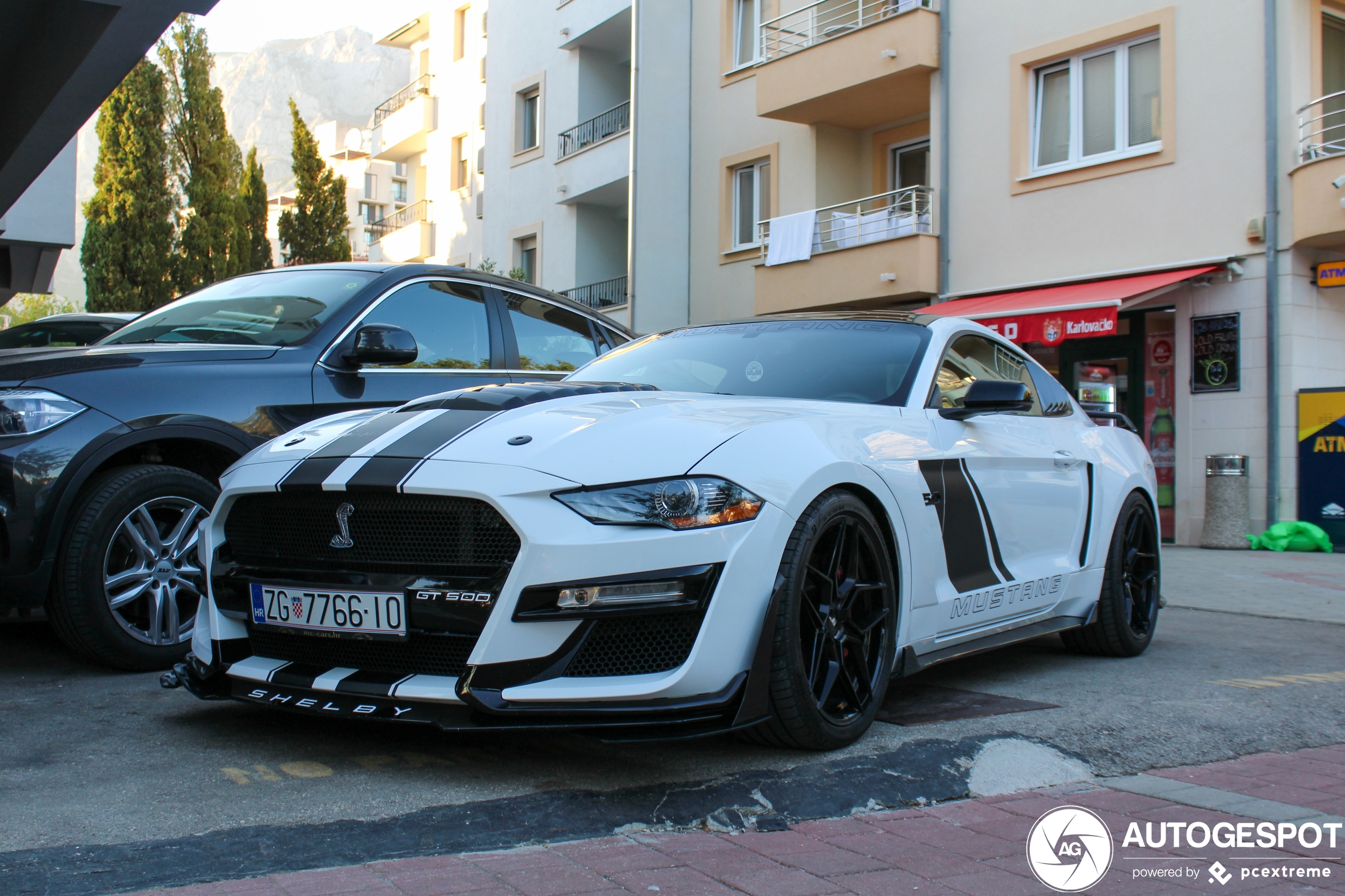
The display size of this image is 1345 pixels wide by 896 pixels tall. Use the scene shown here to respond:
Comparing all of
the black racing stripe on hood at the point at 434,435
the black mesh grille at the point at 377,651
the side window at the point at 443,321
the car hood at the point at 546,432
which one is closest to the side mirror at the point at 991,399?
the car hood at the point at 546,432

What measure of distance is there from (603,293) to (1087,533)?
1974 centimetres

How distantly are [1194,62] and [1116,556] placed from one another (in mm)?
10130

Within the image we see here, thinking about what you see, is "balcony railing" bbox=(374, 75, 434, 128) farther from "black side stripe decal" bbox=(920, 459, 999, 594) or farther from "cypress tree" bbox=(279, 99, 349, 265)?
"black side stripe decal" bbox=(920, 459, 999, 594)

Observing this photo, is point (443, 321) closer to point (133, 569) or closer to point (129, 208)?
point (133, 569)

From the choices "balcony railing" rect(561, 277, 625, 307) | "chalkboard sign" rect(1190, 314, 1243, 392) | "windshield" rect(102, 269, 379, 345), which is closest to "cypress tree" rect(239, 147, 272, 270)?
"balcony railing" rect(561, 277, 625, 307)

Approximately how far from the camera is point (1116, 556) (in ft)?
17.4

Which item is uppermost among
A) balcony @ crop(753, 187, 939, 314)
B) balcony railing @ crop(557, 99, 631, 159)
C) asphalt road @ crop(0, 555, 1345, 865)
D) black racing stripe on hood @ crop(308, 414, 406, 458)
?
balcony railing @ crop(557, 99, 631, 159)

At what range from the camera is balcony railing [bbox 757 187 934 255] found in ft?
54.6

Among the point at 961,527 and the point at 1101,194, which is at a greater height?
the point at 1101,194

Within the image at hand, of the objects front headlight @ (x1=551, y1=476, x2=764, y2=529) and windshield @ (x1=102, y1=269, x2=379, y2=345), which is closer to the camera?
front headlight @ (x1=551, y1=476, x2=764, y2=529)

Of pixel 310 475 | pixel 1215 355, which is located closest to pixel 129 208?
pixel 1215 355

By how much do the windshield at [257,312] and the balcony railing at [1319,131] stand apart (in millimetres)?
10677

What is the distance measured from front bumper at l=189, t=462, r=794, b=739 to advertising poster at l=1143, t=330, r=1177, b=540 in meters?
12.1

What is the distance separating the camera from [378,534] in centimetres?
323
